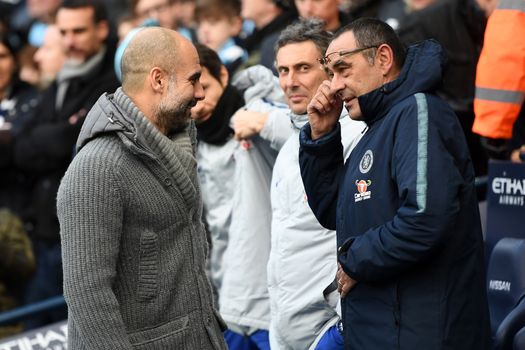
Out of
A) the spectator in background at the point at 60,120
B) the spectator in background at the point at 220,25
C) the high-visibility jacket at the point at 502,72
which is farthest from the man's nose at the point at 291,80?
the spectator in background at the point at 220,25

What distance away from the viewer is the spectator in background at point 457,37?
7.16 m

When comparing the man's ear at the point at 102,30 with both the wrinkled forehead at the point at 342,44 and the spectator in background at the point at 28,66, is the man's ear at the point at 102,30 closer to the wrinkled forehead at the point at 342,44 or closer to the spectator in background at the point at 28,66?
the spectator in background at the point at 28,66

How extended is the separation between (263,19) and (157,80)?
3995 mm

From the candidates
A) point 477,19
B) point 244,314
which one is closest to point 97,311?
point 244,314

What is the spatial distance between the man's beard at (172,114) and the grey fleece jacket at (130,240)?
6 cm

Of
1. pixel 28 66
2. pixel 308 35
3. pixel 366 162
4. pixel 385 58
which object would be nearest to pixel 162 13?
pixel 28 66

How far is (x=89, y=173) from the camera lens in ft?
12.6

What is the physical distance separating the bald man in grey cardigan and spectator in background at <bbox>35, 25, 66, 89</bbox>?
209 inches

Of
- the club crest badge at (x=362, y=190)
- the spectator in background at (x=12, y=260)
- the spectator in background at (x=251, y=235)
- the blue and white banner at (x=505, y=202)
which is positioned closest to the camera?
the club crest badge at (x=362, y=190)

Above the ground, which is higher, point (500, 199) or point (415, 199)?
point (415, 199)

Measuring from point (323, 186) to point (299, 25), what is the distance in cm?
121

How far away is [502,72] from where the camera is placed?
218 inches

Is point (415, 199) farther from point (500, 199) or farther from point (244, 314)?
Result: point (244, 314)

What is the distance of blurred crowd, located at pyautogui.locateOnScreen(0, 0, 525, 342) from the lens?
7.17m
